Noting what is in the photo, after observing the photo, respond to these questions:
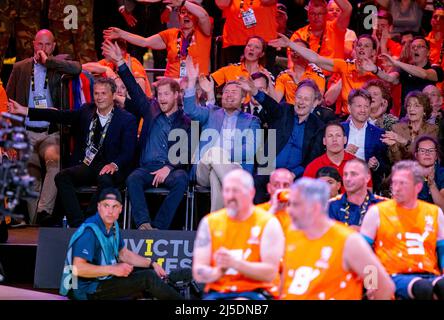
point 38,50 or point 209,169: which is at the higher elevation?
point 38,50

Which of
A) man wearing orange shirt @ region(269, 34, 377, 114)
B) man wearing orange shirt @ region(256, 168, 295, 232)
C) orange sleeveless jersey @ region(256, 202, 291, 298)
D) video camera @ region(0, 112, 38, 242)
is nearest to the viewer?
video camera @ region(0, 112, 38, 242)

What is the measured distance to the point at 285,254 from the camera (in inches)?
265

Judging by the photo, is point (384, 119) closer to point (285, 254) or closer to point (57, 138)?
point (57, 138)

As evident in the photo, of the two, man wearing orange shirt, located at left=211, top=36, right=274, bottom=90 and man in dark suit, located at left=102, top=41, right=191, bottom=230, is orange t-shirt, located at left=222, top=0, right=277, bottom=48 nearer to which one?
man wearing orange shirt, located at left=211, top=36, right=274, bottom=90

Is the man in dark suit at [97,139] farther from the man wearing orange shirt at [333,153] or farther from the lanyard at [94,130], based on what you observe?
the man wearing orange shirt at [333,153]

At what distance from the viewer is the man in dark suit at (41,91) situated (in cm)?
1030

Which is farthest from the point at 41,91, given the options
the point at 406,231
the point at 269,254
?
the point at 269,254

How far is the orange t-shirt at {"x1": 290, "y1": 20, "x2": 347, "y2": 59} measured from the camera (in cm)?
1132

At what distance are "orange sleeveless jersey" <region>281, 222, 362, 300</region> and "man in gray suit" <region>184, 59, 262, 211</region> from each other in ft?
8.90

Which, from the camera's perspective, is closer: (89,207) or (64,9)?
(89,207)

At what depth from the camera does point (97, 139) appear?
9922 millimetres

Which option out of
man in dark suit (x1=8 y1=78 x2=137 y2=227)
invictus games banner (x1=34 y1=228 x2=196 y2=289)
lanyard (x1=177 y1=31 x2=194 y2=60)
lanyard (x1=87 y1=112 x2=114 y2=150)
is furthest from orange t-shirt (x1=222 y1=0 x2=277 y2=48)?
invictus games banner (x1=34 y1=228 x2=196 y2=289)

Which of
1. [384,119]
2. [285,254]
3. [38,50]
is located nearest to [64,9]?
[38,50]
